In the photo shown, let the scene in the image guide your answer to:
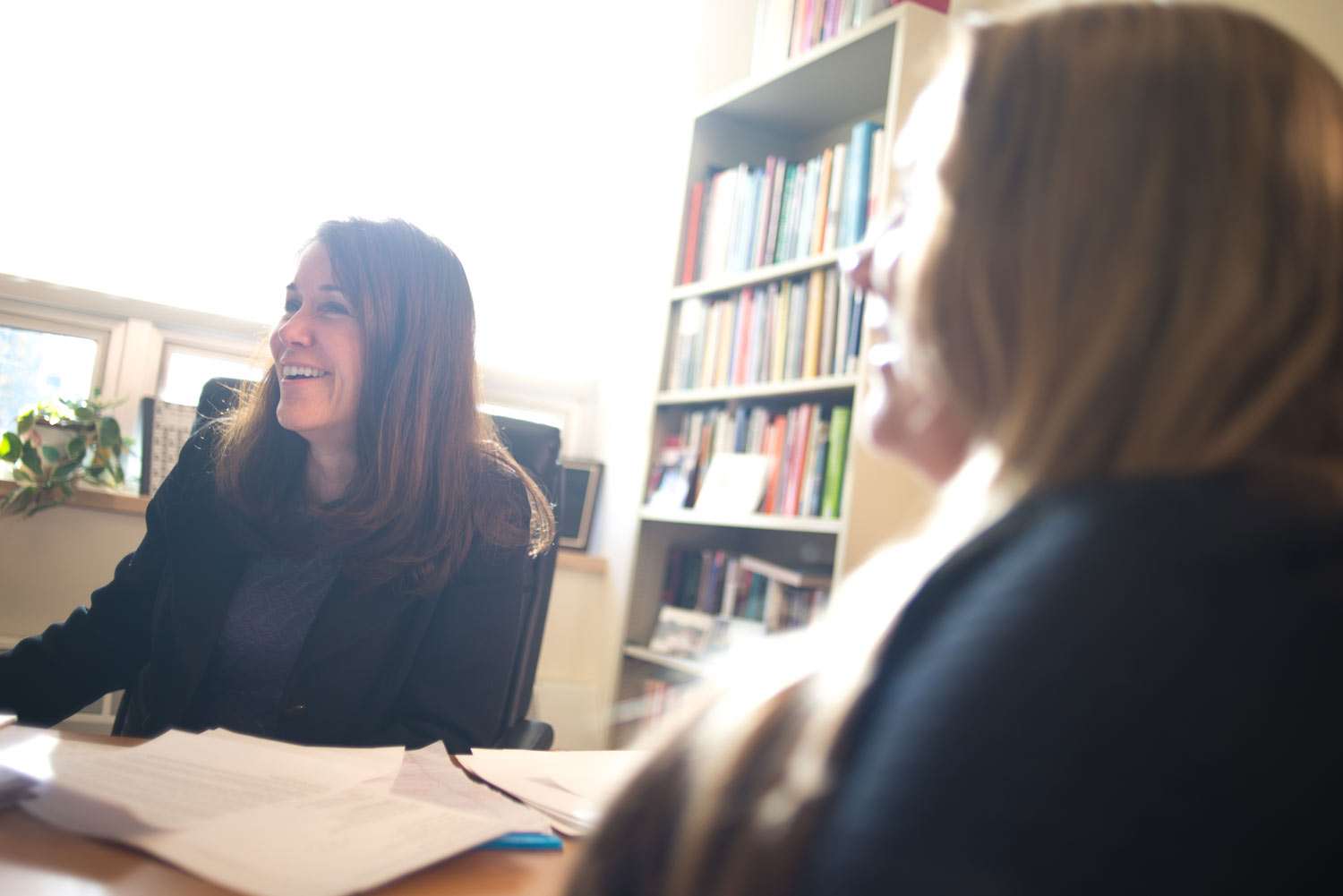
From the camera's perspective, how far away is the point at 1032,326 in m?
0.41

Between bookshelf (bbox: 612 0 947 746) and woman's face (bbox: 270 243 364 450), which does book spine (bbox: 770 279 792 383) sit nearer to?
bookshelf (bbox: 612 0 947 746)

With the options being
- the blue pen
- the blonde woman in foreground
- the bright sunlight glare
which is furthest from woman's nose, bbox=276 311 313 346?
the blonde woman in foreground

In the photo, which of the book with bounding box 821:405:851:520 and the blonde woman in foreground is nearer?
the blonde woman in foreground

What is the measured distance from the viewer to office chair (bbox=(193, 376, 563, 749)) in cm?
145

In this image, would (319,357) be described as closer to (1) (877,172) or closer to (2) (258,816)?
(2) (258,816)

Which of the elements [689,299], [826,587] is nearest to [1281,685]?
[826,587]

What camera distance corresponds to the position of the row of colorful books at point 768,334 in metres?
2.08

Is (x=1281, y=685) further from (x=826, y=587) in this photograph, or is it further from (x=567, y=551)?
(x=567, y=551)

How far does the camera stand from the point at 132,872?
62cm

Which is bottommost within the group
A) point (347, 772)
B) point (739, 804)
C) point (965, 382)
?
point (347, 772)

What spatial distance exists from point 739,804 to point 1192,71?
14.0 inches

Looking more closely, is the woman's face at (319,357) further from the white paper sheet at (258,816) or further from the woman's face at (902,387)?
the woman's face at (902,387)

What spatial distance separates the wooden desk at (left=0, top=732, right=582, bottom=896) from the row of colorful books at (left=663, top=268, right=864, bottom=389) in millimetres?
1369

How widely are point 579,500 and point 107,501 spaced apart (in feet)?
4.02
